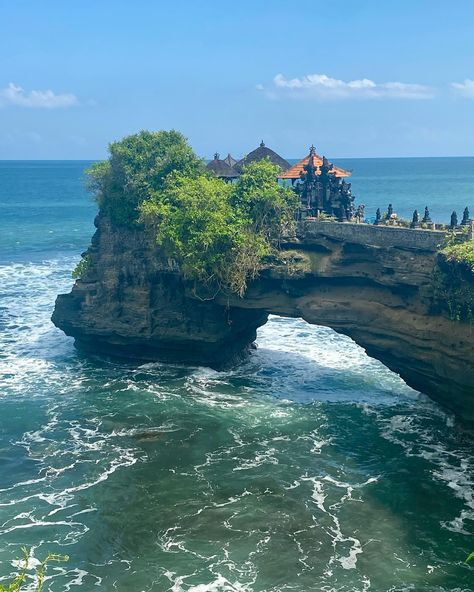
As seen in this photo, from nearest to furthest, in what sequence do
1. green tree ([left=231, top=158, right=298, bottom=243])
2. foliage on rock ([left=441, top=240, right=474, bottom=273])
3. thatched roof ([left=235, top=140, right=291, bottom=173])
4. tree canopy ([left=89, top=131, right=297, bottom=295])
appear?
foliage on rock ([left=441, top=240, right=474, bottom=273])
tree canopy ([left=89, top=131, right=297, bottom=295])
green tree ([left=231, top=158, right=298, bottom=243])
thatched roof ([left=235, top=140, right=291, bottom=173])

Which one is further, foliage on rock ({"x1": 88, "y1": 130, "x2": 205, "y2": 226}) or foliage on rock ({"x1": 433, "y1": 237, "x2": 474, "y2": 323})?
foliage on rock ({"x1": 88, "y1": 130, "x2": 205, "y2": 226})

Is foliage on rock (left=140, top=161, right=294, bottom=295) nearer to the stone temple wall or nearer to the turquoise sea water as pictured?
the stone temple wall

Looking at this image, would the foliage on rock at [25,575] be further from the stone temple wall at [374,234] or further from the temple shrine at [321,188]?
the temple shrine at [321,188]

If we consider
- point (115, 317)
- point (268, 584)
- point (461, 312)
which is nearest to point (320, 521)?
point (268, 584)

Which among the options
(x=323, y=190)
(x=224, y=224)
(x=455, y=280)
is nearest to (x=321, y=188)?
(x=323, y=190)

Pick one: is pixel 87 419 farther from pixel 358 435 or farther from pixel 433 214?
pixel 433 214

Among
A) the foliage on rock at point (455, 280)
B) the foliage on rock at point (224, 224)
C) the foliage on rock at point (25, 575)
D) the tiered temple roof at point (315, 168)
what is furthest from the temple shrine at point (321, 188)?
the foliage on rock at point (25, 575)

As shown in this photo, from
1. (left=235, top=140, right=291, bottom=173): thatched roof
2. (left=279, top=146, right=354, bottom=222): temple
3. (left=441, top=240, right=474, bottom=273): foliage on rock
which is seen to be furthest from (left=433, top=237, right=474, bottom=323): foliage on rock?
(left=235, top=140, right=291, bottom=173): thatched roof
